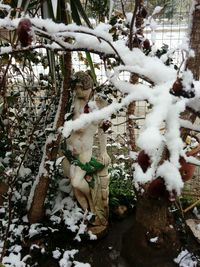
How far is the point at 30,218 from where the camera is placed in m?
2.30

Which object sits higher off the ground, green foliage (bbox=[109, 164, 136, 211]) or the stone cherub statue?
the stone cherub statue

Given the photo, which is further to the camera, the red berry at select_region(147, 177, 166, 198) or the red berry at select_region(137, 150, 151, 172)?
the red berry at select_region(147, 177, 166, 198)

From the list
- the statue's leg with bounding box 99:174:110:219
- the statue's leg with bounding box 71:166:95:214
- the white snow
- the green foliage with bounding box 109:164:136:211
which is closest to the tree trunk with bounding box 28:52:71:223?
the statue's leg with bounding box 71:166:95:214

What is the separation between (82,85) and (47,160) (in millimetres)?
496

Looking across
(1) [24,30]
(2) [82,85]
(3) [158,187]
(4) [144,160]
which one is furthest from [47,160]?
(4) [144,160]

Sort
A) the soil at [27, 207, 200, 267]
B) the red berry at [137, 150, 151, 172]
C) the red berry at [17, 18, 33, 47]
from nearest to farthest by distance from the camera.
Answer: the red berry at [137, 150, 151, 172]
the red berry at [17, 18, 33, 47]
the soil at [27, 207, 200, 267]

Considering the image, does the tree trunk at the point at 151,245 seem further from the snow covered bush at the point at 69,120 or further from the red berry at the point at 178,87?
→ the red berry at the point at 178,87

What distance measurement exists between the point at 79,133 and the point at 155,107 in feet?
4.98

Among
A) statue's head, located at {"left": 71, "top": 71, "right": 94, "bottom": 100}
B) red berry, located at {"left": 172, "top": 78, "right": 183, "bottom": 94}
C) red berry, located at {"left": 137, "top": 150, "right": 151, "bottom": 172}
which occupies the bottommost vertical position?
statue's head, located at {"left": 71, "top": 71, "right": 94, "bottom": 100}

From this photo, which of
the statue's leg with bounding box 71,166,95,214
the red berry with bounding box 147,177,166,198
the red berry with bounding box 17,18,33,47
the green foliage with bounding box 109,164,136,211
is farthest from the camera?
the green foliage with bounding box 109,164,136,211

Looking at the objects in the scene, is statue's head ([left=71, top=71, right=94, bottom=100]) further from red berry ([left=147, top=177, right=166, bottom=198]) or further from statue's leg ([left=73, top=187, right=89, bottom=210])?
red berry ([left=147, top=177, right=166, bottom=198])

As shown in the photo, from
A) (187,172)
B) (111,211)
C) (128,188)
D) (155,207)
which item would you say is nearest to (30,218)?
(111,211)

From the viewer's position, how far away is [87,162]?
7.12 feet

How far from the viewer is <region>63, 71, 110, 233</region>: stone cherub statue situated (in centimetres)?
205
